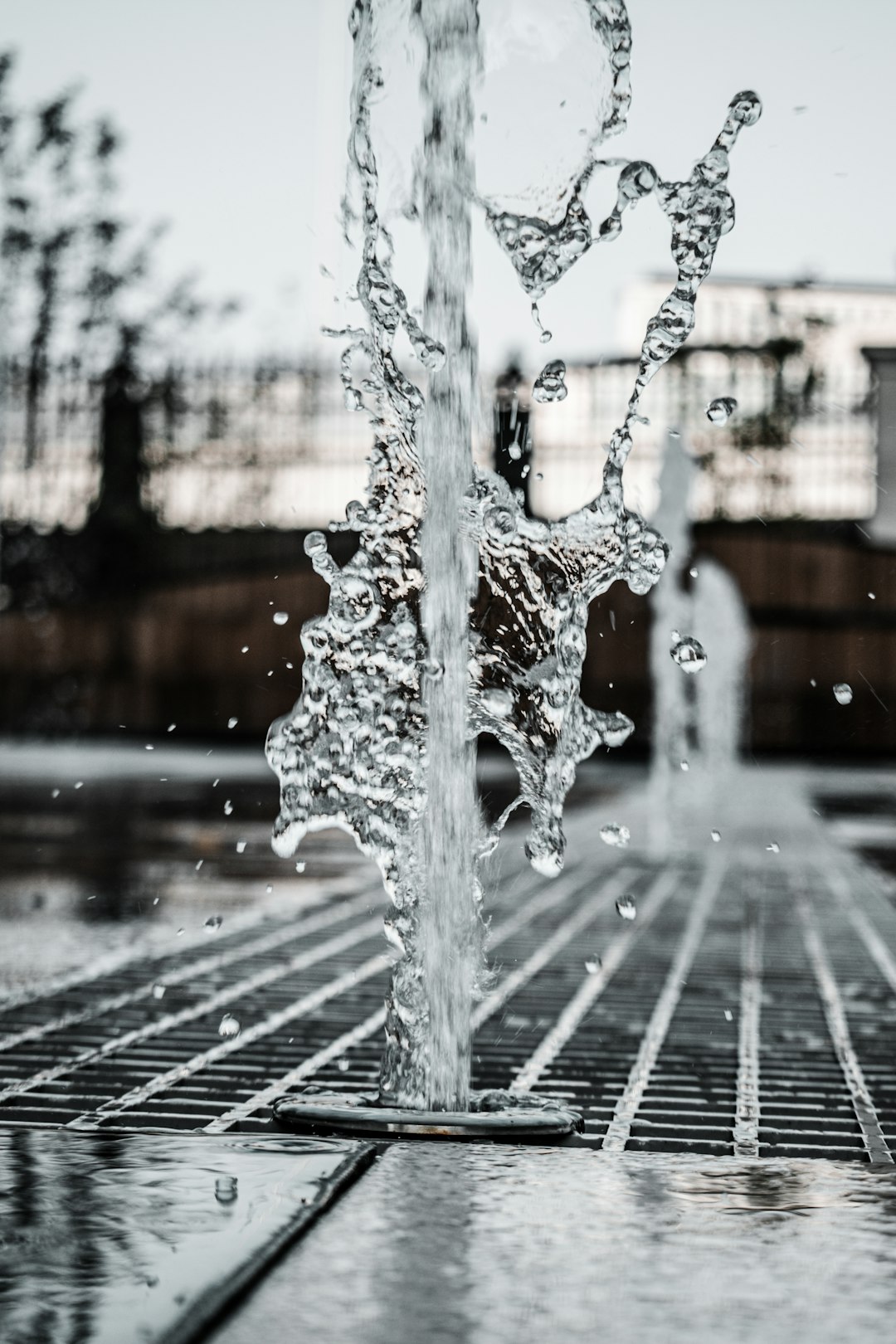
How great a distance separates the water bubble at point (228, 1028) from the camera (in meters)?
3.84

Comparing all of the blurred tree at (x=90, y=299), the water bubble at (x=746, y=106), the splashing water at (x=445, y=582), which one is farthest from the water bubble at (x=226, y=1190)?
the blurred tree at (x=90, y=299)

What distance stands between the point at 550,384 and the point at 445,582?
42cm

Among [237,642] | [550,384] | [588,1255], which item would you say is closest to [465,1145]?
[588,1255]

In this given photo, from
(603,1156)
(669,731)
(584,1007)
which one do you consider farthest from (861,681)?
(603,1156)

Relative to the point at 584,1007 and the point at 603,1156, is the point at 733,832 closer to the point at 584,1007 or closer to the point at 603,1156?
the point at 584,1007

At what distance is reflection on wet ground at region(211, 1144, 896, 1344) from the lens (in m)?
1.75

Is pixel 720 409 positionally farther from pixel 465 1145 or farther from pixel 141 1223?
pixel 141 1223

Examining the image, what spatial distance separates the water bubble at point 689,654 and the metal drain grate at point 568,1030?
714 millimetres

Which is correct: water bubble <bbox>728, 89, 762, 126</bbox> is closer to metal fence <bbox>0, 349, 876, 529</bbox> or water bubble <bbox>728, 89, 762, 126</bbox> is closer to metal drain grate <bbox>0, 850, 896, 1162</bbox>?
metal drain grate <bbox>0, 850, 896, 1162</bbox>

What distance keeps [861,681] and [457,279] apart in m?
21.7

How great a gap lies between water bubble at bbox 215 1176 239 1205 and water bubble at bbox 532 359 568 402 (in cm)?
147

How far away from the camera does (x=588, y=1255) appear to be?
6.60ft

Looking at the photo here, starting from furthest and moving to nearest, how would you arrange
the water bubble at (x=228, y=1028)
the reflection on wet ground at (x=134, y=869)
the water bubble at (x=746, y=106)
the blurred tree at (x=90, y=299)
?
1. the blurred tree at (x=90, y=299)
2. the reflection on wet ground at (x=134, y=869)
3. the water bubble at (x=228, y=1028)
4. the water bubble at (x=746, y=106)

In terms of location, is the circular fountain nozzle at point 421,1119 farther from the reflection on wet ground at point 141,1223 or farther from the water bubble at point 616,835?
the water bubble at point 616,835
